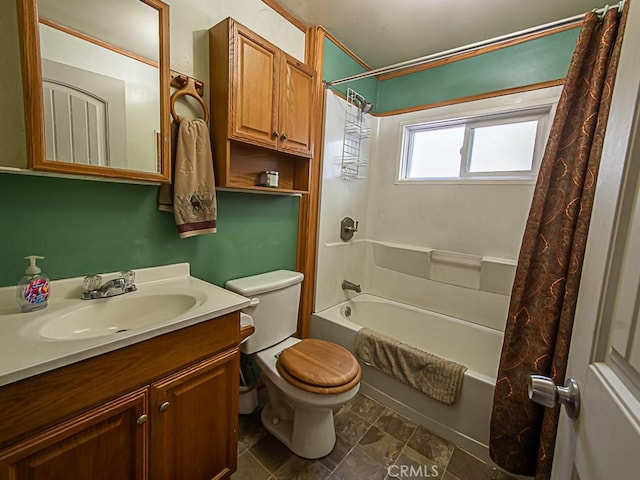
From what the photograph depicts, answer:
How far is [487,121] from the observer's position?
2.02m

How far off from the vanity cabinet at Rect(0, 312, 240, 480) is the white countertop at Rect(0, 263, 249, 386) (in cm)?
4

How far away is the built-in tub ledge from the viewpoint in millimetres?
1931

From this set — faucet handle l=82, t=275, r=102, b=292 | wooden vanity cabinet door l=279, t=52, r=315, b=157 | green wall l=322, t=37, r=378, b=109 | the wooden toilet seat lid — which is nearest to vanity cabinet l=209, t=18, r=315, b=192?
wooden vanity cabinet door l=279, t=52, r=315, b=157

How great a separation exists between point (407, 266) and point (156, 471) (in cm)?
197

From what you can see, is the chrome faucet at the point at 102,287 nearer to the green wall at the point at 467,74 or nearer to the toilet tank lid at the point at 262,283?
the toilet tank lid at the point at 262,283

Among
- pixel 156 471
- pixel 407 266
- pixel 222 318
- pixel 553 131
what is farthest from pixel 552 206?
pixel 156 471

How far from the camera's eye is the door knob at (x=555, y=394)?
0.52 meters

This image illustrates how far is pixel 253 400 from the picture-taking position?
5.65 feet

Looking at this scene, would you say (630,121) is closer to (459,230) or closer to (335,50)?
(459,230)

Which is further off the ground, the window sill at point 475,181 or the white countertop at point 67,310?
the window sill at point 475,181

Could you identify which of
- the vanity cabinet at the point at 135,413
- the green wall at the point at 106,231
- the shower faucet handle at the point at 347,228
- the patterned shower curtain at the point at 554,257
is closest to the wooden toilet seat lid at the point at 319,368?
the vanity cabinet at the point at 135,413

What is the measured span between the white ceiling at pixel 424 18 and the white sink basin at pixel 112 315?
1.68 metres

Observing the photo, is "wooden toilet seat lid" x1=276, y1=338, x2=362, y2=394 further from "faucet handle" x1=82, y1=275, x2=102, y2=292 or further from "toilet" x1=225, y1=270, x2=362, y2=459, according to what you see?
"faucet handle" x1=82, y1=275, x2=102, y2=292

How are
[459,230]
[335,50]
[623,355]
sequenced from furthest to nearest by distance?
1. [459,230]
2. [335,50]
3. [623,355]
